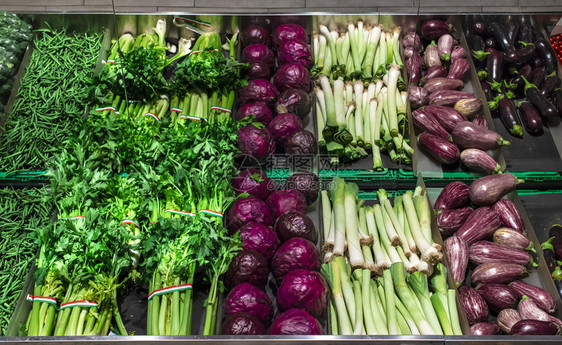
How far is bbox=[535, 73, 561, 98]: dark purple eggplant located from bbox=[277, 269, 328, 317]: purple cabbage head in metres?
2.13

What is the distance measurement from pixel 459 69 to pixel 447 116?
20.9 inches

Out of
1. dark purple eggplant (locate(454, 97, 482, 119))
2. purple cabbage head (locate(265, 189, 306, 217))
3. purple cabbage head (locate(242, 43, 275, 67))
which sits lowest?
purple cabbage head (locate(265, 189, 306, 217))

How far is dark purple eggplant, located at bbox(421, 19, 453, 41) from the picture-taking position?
12.3ft

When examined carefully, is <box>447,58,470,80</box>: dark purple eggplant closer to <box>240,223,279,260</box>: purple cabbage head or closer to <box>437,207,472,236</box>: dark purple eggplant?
<box>437,207,472,236</box>: dark purple eggplant

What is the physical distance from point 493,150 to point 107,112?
2325 millimetres

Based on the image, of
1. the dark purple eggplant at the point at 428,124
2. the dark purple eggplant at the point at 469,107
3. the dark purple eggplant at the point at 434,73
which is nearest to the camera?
the dark purple eggplant at the point at 428,124

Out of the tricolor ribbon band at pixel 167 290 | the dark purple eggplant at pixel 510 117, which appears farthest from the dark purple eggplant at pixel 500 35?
the tricolor ribbon band at pixel 167 290

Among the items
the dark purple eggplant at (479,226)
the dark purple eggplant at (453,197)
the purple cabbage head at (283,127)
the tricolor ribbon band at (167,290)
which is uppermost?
the purple cabbage head at (283,127)

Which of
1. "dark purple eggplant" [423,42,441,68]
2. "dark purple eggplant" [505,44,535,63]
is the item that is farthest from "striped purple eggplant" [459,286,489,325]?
"dark purple eggplant" [505,44,535,63]

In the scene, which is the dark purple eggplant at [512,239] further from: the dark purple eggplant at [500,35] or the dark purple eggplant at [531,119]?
the dark purple eggplant at [500,35]

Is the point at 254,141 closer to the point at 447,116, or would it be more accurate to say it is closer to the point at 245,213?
the point at 245,213

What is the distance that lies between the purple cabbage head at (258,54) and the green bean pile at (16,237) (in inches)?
Answer: 61.2

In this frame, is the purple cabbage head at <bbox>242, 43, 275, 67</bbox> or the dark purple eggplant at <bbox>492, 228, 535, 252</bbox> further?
the purple cabbage head at <bbox>242, 43, 275, 67</bbox>

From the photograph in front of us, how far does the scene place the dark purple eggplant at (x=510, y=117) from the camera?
3258mm
